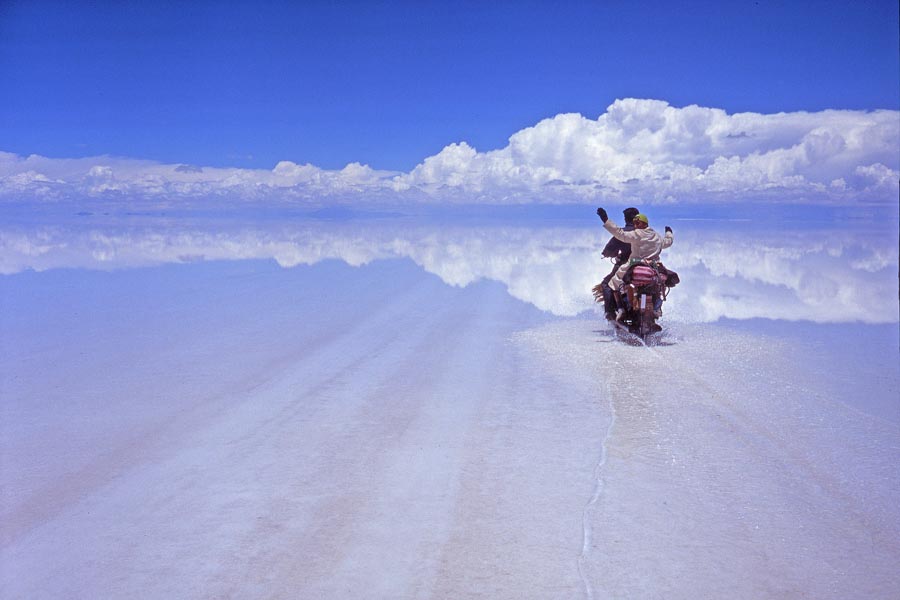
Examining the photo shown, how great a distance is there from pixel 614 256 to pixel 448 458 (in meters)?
6.94

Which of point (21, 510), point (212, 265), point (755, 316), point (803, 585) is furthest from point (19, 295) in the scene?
point (803, 585)

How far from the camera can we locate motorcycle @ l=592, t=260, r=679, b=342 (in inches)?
397

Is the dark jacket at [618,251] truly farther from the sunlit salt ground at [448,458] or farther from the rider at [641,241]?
the sunlit salt ground at [448,458]

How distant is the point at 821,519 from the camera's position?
4.41m

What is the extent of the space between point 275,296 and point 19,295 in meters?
6.37

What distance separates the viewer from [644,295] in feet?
33.6

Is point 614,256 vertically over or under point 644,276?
over

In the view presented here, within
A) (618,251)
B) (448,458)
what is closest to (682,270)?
(618,251)

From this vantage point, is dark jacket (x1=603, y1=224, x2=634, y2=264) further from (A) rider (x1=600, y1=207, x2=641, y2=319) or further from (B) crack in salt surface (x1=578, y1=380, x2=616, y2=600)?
(B) crack in salt surface (x1=578, y1=380, x2=616, y2=600)

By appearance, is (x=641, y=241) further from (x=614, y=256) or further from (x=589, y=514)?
(x=589, y=514)

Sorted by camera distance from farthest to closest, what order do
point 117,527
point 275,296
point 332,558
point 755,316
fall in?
point 275,296 → point 755,316 → point 117,527 → point 332,558

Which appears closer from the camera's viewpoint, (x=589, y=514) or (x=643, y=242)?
(x=589, y=514)

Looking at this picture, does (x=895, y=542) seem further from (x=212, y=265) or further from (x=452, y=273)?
(x=212, y=265)

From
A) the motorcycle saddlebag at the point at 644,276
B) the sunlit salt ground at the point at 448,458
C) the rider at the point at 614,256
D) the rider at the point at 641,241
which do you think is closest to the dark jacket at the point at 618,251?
the rider at the point at 614,256
